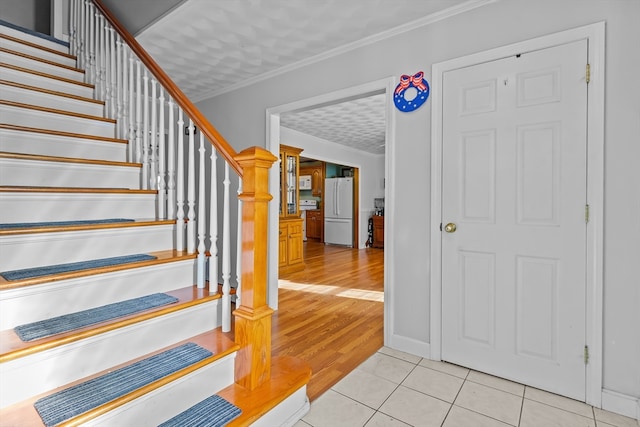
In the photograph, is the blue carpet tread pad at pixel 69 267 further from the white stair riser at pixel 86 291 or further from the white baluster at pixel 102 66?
the white baluster at pixel 102 66

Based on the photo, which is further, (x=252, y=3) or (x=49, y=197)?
(x=252, y=3)

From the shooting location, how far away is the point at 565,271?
1.91m

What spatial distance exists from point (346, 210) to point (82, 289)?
22.4 ft

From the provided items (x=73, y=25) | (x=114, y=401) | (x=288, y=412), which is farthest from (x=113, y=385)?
(x=73, y=25)

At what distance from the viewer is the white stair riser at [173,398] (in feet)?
4.12

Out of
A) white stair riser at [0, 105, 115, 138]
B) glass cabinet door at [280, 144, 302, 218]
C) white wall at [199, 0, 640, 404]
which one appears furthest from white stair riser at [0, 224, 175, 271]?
glass cabinet door at [280, 144, 302, 218]

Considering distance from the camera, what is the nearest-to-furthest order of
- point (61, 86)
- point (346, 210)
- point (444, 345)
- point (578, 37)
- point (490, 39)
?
1. point (578, 37)
2. point (490, 39)
3. point (444, 345)
4. point (61, 86)
5. point (346, 210)

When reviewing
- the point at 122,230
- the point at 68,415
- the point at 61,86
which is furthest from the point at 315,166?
the point at 68,415

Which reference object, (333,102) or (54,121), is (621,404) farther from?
(54,121)

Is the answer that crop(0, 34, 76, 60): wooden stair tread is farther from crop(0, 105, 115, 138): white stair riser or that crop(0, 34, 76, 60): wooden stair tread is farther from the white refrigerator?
the white refrigerator

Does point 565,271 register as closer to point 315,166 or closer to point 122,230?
point 122,230

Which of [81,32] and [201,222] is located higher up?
[81,32]

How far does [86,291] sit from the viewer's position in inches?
62.8

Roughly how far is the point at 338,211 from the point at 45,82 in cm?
633
